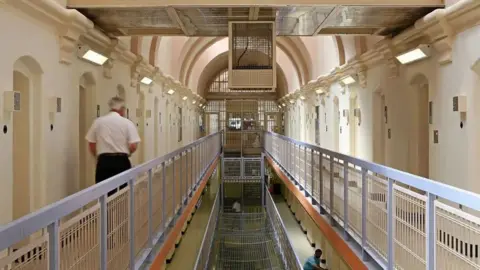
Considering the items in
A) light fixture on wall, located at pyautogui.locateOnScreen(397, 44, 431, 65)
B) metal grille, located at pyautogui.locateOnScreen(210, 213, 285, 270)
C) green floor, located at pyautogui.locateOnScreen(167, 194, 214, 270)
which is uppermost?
light fixture on wall, located at pyautogui.locateOnScreen(397, 44, 431, 65)

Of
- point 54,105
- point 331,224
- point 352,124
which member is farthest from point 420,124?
point 54,105

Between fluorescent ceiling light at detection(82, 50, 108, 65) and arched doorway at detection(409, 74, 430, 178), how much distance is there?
4864mm

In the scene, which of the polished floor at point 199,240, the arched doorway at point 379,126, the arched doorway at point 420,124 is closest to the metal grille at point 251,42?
the arched doorway at point 420,124

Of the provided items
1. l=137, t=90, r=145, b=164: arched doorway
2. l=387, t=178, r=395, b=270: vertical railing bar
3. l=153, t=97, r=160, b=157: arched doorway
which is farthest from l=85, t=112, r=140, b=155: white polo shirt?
l=153, t=97, r=160, b=157: arched doorway

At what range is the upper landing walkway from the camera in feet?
7.01

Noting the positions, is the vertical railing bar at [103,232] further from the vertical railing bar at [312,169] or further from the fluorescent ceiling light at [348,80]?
the fluorescent ceiling light at [348,80]

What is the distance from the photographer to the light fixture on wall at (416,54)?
6.22 metres

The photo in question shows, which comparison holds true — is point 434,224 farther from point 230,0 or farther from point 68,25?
point 68,25

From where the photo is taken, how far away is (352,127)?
11.4 metres

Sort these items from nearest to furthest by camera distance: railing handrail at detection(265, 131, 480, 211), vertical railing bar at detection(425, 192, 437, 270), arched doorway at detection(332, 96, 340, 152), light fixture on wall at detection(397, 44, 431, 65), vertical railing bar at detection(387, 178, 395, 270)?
railing handrail at detection(265, 131, 480, 211) < vertical railing bar at detection(425, 192, 437, 270) < vertical railing bar at detection(387, 178, 395, 270) < light fixture on wall at detection(397, 44, 431, 65) < arched doorway at detection(332, 96, 340, 152)

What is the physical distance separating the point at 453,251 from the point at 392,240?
3.16 ft

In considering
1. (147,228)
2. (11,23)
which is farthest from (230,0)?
(147,228)

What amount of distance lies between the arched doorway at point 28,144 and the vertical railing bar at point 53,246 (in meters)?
3.38

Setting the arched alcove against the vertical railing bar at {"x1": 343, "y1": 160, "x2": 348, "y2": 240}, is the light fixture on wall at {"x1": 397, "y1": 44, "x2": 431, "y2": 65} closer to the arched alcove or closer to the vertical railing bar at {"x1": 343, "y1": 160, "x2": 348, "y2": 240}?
the vertical railing bar at {"x1": 343, "y1": 160, "x2": 348, "y2": 240}
